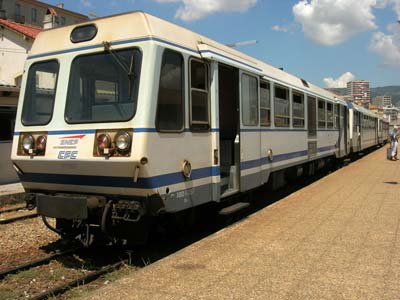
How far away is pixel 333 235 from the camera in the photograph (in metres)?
6.93

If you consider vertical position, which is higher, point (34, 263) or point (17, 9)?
point (17, 9)

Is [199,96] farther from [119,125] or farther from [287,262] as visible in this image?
[287,262]

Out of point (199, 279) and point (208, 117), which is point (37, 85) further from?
point (199, 279)

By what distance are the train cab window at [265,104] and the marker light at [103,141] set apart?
408 cm

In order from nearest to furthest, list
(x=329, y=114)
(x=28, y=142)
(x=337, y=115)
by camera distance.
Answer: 1. (x=28, y=142)
2. (x=329, y=114)
3. (x=337, y=115)

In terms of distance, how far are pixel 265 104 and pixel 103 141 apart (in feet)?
14.4

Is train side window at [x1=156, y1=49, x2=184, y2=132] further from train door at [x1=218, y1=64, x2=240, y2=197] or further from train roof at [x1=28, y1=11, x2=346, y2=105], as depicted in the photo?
train door at [x1=218, y1=64, x2=240, y2=197]

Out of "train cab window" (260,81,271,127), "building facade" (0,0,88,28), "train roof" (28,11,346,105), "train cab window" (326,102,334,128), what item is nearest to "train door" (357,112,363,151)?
"train cab window" (326,102,334,128)

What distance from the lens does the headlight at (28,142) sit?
6190 mm

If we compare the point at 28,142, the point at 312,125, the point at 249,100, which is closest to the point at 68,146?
the point at 28,142

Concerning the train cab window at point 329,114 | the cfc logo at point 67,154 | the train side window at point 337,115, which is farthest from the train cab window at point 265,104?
the train side window at point 337,115

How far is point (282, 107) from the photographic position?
10.4m

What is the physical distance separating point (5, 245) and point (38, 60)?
3.18m

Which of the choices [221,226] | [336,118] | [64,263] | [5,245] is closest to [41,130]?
[64,263]
